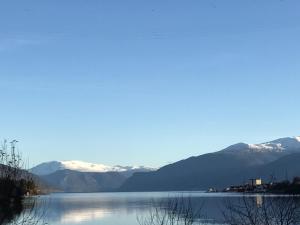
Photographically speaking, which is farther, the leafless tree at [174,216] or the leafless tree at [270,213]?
the leafless tree at [174,216]

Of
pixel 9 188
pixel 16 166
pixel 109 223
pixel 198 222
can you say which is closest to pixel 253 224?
pixel 198 222

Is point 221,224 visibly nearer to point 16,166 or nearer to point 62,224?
point 62,224

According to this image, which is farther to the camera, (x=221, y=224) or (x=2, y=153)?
(x=2, y=153)

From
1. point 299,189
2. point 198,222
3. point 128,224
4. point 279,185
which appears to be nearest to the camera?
point 198,222

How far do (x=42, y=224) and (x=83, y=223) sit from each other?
25.5 feet

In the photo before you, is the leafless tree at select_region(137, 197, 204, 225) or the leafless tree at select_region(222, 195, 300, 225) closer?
the leafless tree at select_region(222, 195, 300, 225)

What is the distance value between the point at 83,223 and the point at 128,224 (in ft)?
19.4

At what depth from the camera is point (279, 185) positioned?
178 meters

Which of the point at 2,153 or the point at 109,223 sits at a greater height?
the point at 2,153

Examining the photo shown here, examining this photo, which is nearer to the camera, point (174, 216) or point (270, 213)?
point (270, 213)

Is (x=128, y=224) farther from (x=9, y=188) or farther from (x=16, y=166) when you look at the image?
(x=16, y=166)

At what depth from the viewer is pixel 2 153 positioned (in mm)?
92562

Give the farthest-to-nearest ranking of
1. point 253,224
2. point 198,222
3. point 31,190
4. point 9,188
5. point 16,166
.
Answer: point 31,190 < point 16,166 < point 9,188 < point 198,222 < point 253,224

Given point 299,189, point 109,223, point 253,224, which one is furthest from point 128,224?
point 299,189
